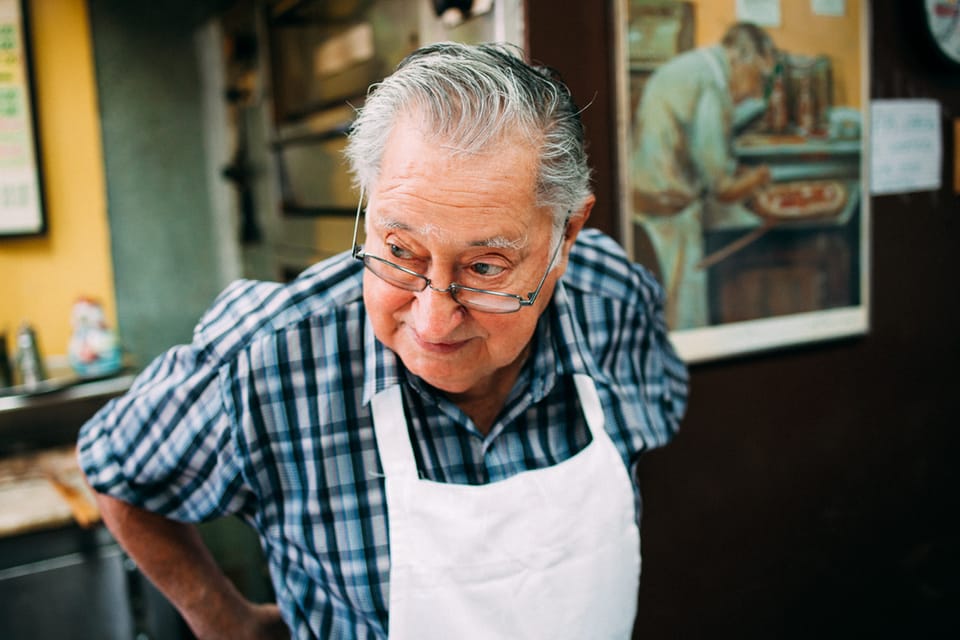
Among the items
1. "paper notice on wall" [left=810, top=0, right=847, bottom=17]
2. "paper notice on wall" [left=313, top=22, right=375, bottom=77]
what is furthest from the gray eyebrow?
"paper notice on wall" [left=810, top=0, right=847, bottom=17]

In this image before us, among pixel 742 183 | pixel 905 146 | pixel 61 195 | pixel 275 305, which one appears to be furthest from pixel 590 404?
pixel 61 195

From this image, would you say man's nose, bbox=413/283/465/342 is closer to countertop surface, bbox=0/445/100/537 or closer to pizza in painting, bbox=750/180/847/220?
pizza in painting, bbox=750/180/847/220

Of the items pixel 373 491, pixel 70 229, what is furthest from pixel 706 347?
pixel 70 229

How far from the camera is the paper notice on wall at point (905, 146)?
79.0 inches

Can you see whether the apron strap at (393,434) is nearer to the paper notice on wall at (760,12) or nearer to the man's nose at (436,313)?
the man's nose at (436,313)

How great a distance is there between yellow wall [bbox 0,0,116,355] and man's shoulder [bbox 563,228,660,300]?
184 centimetres

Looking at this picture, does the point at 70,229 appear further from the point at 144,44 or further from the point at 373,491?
the point at 373,491

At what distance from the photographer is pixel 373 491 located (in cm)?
116

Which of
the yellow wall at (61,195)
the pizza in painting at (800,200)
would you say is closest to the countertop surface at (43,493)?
the yellow wall at (61,195)

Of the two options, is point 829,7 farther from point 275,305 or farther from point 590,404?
point 275,305

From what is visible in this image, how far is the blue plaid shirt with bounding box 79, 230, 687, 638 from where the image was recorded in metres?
1.15

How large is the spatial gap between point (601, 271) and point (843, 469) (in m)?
1.16

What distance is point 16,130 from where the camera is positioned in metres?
2.35

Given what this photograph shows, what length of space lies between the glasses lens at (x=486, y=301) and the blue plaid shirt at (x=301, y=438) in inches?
7.5
